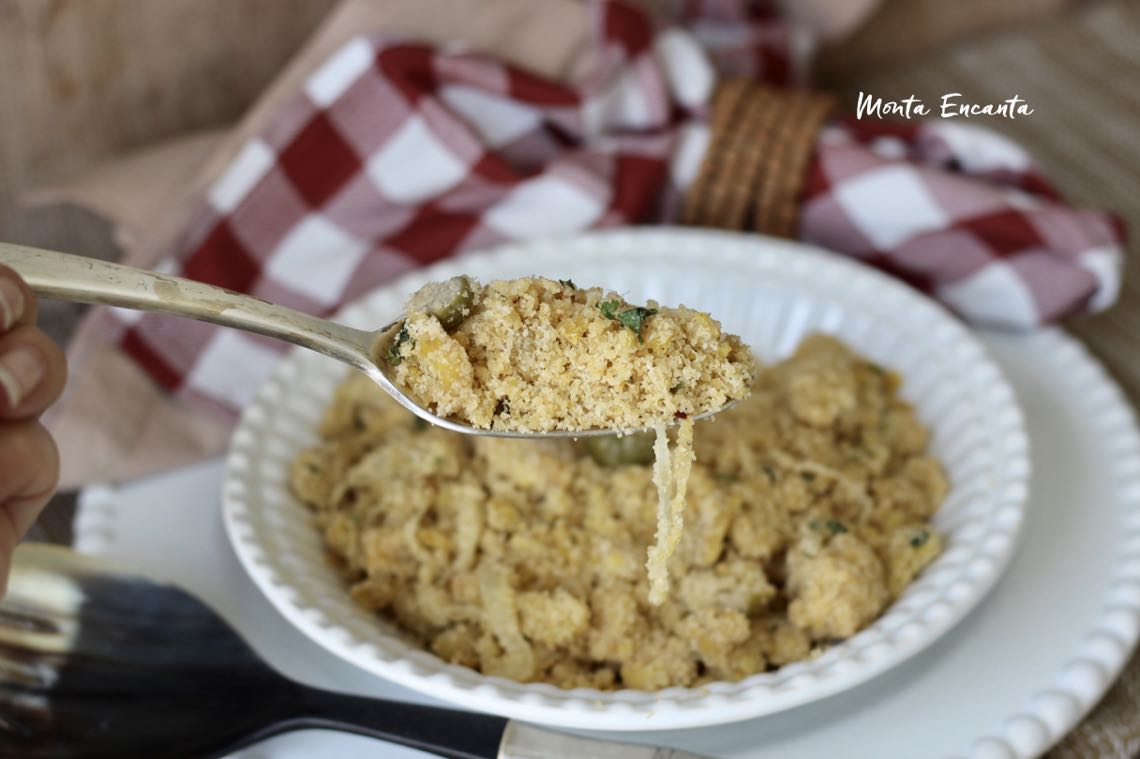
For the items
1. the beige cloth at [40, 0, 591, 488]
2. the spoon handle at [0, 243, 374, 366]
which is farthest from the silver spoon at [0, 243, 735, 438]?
the beige cloth at [40, 0, 591, 488]

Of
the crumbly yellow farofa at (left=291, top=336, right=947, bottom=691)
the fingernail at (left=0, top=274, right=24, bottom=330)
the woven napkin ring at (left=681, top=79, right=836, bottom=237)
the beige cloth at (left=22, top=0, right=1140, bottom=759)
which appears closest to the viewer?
the fingernail at (left=0, top=274, right=24, bottom=330)

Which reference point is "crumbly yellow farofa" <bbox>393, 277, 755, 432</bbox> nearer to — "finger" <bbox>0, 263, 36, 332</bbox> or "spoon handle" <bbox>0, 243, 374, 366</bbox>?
"spoon handle" <bbox>0, 243, 374, 366</bbox>

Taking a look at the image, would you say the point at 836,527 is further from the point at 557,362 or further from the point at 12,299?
the point at 12,299

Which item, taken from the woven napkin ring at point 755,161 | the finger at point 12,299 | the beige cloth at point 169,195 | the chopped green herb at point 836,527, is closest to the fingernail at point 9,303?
the finger at point 12,299

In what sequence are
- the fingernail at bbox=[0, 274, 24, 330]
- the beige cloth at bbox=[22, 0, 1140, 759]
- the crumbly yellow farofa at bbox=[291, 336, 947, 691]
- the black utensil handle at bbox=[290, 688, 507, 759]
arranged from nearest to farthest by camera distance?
1. the fingernail at bbox=[0, 274, 24, 330]
2. the black utensil handle at bbox=[290, 688, 507, 759]
3. the crumbly yellow farofa at bbox=[291, 336, 947, 691]
4. the beige cloth at bbox=[22, 0, 1140, 759]

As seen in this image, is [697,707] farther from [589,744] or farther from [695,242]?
[695,242]

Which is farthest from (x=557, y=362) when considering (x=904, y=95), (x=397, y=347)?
(x=904, y=95)
